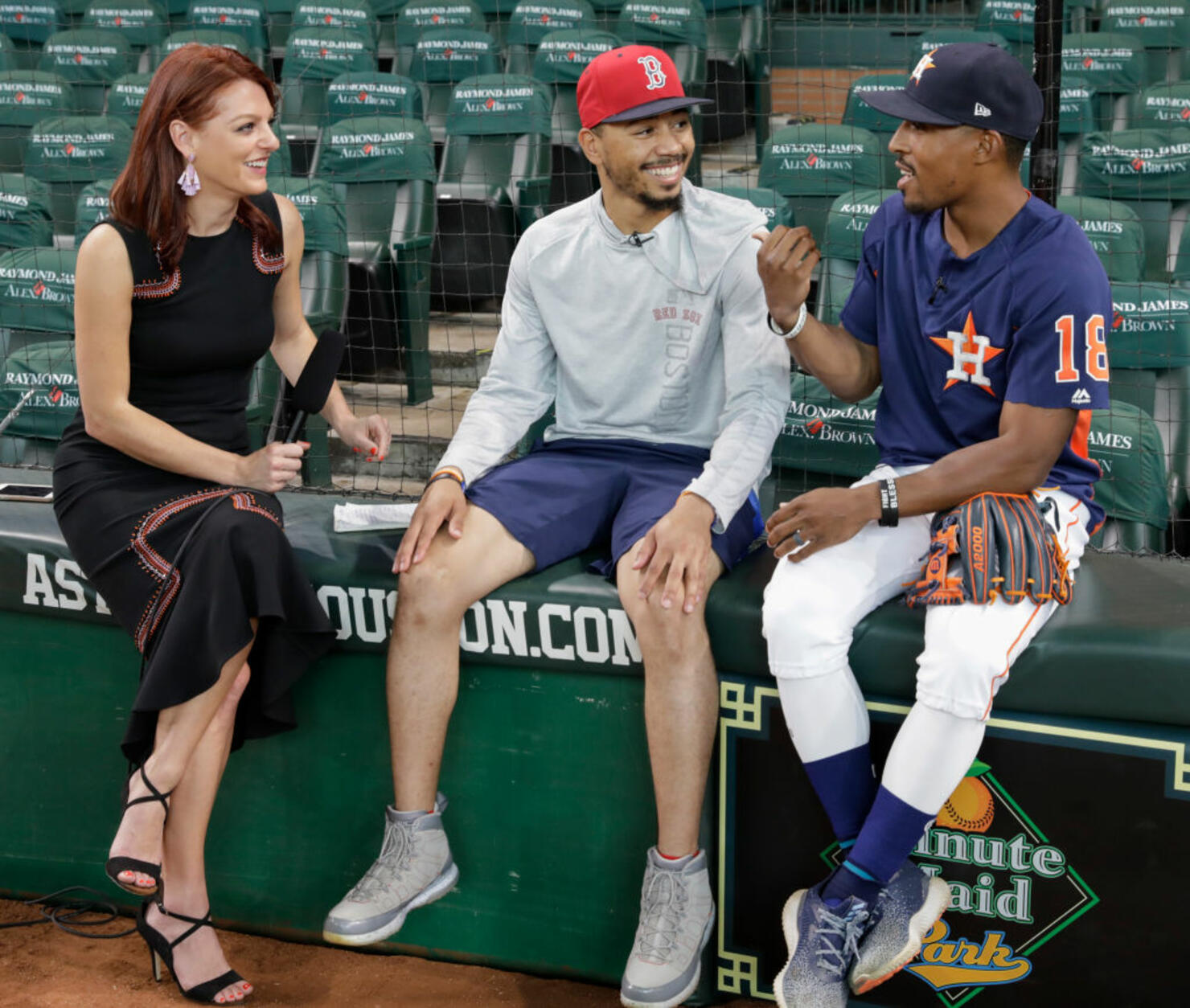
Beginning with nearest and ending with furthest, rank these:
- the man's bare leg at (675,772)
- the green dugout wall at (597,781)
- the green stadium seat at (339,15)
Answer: the green dugout wall at (597,781) < the man's bare leg at (675,772) < the green stadium seat at (339,15)

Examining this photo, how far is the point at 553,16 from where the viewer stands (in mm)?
7398

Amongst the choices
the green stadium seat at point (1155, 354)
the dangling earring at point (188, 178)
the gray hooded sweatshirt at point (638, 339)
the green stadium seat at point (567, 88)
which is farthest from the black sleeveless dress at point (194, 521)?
the green stadium seat at point (567, 88)

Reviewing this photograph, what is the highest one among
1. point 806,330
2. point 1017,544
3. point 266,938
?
point 806,330

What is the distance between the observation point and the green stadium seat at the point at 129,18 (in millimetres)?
8133

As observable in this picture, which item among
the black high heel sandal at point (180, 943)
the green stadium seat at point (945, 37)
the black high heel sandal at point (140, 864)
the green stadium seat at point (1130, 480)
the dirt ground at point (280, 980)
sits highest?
the green stadium seat at point (945, 37)

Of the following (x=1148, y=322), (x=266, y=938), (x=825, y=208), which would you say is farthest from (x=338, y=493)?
(x=825, y=208)

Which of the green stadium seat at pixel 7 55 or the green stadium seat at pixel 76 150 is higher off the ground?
the green stadium seat at pixel 7 55

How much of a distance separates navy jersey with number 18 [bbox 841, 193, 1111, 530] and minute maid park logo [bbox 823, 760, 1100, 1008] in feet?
1.89

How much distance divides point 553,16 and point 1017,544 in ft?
18.7

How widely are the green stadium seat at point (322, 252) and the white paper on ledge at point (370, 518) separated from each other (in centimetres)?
214

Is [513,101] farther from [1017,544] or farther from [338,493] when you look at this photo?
[1017,544]

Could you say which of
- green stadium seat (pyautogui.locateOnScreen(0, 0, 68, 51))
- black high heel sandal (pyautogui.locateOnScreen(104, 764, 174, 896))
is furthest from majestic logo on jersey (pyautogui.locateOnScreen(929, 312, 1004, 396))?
green stadium seat (pyautogui.locateOnScreen(0, 0, 68, 51))

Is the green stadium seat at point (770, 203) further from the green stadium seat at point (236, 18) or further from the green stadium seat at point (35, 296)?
the green stadium seat at point (236, 18)

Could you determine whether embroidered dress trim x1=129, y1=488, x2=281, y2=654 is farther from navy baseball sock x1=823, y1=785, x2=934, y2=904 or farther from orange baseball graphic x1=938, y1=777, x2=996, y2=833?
orange baseball graphic x1=938, y1=777, x2=996, y2=833
